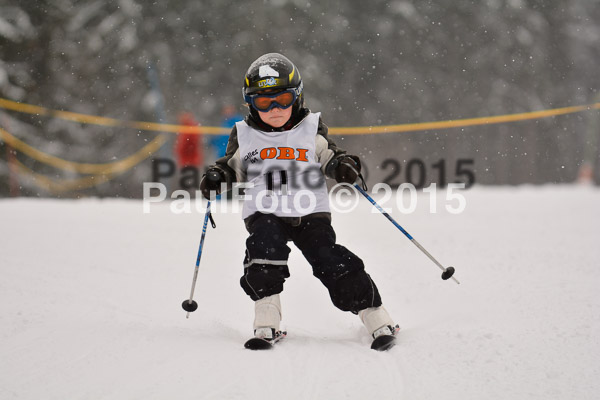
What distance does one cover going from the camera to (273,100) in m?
3.50

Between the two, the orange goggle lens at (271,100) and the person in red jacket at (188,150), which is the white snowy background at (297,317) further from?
the person in red jacket at (188,150)

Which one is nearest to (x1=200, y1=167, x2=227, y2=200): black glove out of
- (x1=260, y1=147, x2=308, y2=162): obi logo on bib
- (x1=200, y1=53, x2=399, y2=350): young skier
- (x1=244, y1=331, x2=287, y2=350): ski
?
(x1=200, y1=53, x2=399, y2=350): young skier

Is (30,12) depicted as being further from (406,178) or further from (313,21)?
(406,178)

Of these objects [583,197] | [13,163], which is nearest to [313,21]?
[13,163]

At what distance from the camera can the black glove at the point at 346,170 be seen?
3.50m

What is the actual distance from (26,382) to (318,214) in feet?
5.95

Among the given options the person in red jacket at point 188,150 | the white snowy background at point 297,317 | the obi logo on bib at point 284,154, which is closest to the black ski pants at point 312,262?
the white snowy background at point 297,317

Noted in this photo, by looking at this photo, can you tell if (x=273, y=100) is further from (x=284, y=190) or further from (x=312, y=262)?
(x=312, y=262)

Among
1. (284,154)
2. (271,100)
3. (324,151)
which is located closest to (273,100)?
(271,100)

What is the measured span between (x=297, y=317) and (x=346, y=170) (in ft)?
3.68

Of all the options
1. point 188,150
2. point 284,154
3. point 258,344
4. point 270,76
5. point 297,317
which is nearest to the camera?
point 258,344

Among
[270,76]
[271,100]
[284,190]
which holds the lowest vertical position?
[284,190]

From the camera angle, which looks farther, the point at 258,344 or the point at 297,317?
the point at 297,317

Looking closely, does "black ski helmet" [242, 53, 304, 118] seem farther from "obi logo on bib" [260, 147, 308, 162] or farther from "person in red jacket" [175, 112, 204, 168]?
Answer: "person in red jacket" [175, 112, 204, 168]
